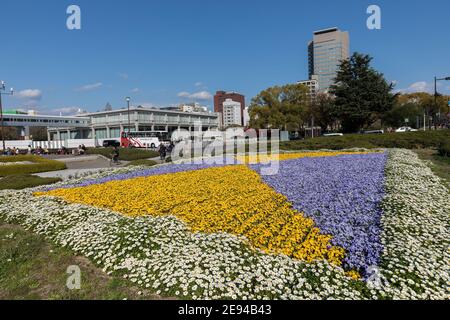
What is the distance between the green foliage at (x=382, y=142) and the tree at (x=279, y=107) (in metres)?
22.4

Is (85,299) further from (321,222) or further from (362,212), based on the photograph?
(362,212)

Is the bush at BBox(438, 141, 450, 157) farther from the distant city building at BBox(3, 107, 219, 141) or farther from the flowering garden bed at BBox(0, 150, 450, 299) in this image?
the distant city building at BBox(3, 107, 219, 141)

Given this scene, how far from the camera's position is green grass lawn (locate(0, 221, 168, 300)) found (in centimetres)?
368

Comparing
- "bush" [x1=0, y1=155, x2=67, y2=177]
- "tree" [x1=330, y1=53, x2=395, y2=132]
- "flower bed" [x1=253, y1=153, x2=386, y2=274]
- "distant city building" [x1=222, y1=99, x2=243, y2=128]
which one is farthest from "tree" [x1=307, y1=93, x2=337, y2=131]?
"distant city building" [x1=222, y1=99, x2=243, y2=128]

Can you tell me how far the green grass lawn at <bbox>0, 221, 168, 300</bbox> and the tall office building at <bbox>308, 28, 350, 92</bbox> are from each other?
2700 inches

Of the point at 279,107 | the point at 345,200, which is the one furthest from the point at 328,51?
the point at 345,200

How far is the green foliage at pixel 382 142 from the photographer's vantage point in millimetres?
22688

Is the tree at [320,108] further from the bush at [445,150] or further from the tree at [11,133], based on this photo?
the tree at [11,133]

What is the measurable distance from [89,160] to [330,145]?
21505mm

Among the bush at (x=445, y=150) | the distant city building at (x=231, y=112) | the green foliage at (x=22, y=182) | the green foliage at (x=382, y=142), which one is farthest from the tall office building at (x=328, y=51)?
the distant city building at (x=231, y=112)

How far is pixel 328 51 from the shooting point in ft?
253

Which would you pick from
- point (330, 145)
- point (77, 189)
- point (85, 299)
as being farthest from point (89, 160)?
point (85, 299)
